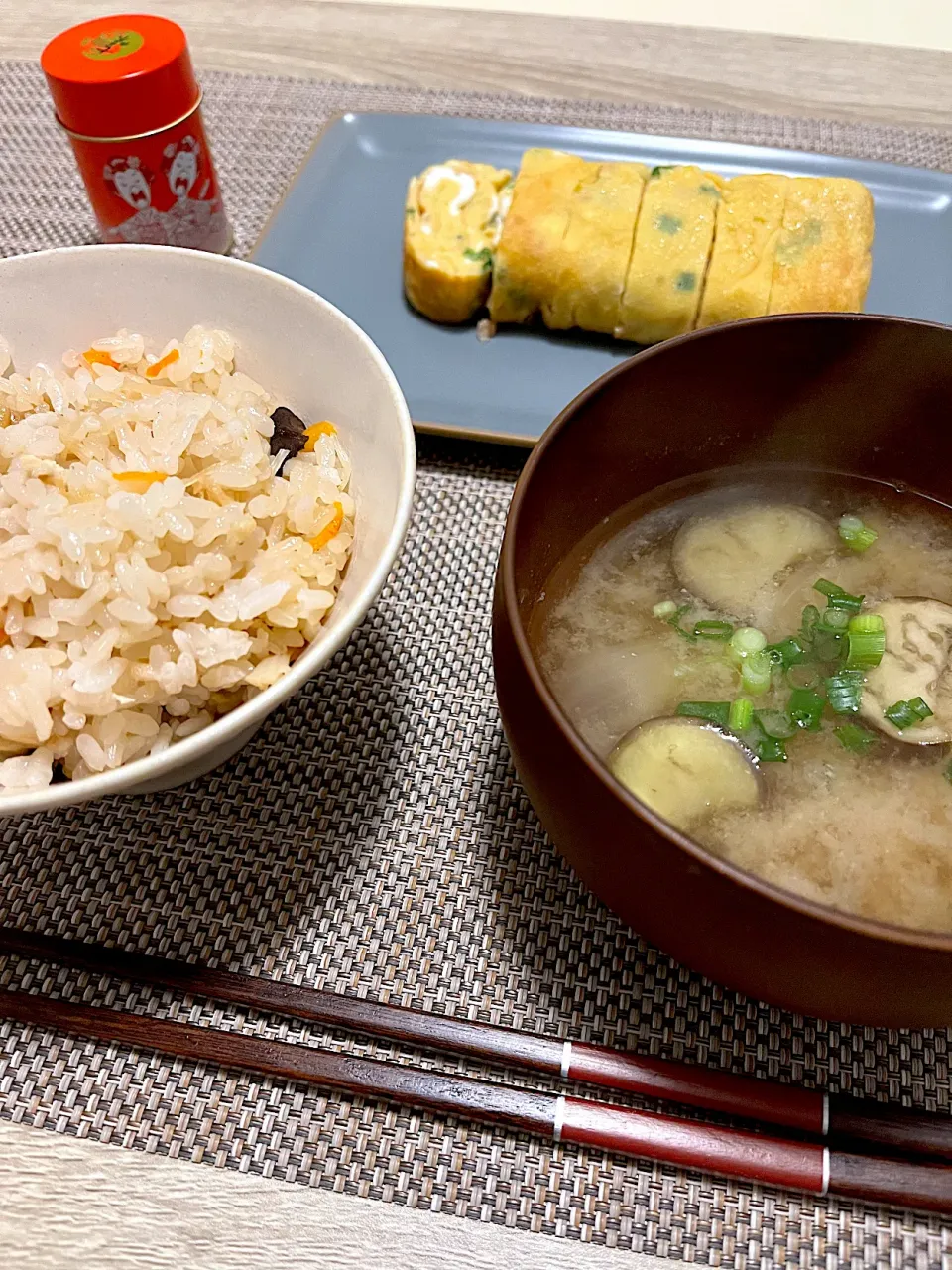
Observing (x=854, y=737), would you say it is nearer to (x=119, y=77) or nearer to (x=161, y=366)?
(x=161, y=366)

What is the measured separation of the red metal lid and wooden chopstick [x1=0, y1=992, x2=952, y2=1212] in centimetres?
149

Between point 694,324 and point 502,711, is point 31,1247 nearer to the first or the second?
point 502,711

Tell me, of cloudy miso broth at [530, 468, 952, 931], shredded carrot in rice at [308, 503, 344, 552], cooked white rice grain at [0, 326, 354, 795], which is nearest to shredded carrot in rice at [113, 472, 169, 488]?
cooked white rice grain at [0, 326, 354, 795]

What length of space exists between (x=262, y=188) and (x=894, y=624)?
1.73 m

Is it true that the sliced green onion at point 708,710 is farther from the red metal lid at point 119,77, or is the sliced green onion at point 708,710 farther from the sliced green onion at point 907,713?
the red metal lid at point 119,77

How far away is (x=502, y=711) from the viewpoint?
995 mm

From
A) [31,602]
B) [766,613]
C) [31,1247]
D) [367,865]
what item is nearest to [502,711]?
[367,865]

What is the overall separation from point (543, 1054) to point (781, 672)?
535mm

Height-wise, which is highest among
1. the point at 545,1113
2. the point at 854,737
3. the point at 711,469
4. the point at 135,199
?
the point at 135,199

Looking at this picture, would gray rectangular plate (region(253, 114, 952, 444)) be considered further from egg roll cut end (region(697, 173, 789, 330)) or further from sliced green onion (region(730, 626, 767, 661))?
sliced green onion (region(730, 626, 767, 661))

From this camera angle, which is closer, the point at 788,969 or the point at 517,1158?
the point at 788,969

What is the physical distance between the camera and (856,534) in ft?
4.30

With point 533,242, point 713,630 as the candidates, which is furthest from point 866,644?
point 533,242

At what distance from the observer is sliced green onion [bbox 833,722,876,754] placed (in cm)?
112
